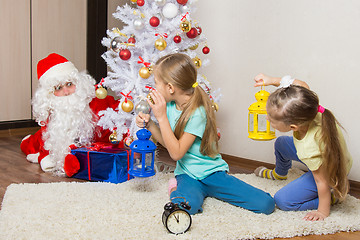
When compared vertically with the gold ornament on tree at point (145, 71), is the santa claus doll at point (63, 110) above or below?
below

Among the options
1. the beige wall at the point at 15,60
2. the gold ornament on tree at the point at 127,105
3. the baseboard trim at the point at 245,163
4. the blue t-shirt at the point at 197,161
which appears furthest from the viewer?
the beige wall at the point at 15,60

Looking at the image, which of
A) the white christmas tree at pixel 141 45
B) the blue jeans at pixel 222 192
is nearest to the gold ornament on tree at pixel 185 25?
the white christmas tree at pixel 141 45

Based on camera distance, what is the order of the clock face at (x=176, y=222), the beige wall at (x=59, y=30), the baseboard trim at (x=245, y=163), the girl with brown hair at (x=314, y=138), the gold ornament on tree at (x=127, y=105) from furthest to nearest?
the beige wall at (x=59, y=30) < the baseboard trim at (x=245, y=163) < the gold ornament on tree at (x=127, y=105) < the girl with brown hair at (x=314, y=138) < the clock face at (x=176, y=222)

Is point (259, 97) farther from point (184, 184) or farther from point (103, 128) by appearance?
point (103, 128)

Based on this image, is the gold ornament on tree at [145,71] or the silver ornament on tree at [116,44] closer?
the gold ornament on tree at [145,71]

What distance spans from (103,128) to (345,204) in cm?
144

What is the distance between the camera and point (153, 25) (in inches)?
90.3

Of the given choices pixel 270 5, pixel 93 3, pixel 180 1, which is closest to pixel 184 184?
pixel 180 1

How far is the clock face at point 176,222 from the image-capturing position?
1451 millimetres

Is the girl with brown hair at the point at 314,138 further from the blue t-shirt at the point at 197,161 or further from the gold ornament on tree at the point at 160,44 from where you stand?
the gold ornament on tree at the point at 160,44

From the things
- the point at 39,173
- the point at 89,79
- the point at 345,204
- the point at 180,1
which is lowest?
the point at 39,173

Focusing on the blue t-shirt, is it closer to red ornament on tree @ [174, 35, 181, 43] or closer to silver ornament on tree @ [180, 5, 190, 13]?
red ornament on tree @ [174, 35, 181, 43]

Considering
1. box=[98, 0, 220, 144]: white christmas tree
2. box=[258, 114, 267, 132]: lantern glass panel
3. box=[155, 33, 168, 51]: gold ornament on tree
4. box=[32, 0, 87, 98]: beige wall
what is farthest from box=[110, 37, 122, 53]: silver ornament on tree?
box=[32, 0, 87, 98]: beige wall

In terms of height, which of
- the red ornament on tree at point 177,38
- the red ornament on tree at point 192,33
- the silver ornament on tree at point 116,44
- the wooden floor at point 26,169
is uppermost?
the red ornament on tree at point 192,33
